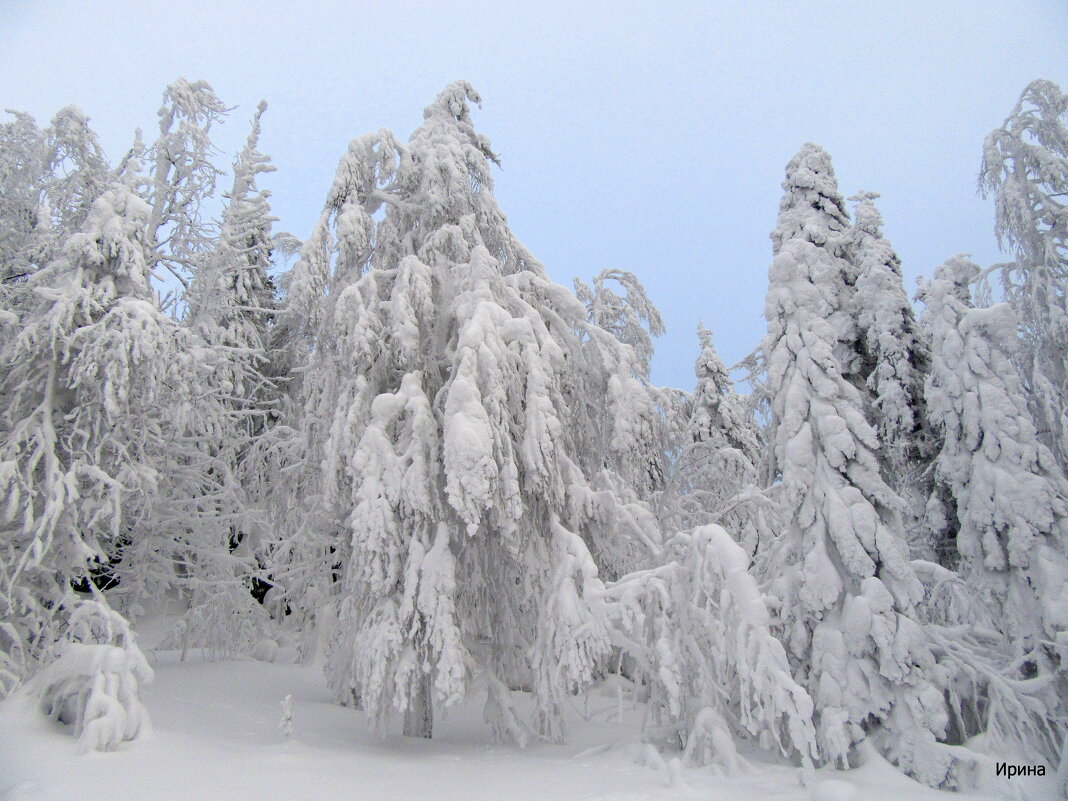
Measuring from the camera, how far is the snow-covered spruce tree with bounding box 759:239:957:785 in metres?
7.25

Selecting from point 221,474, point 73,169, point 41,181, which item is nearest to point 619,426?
point 221,474

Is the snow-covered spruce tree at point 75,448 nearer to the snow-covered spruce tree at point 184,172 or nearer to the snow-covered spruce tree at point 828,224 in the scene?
the snow-covered spruce tree at point 184,172

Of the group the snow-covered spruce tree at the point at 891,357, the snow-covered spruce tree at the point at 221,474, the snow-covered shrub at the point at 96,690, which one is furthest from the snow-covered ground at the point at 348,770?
the snow-covered spruce tree at the point at 891,357

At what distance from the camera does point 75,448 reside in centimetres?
833

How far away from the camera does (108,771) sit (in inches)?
230

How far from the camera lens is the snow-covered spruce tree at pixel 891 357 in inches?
436

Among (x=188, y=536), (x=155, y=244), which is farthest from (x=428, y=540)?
(x=155, y=244)

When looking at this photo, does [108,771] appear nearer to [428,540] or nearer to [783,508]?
[428,540]

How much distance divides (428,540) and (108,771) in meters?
3.68

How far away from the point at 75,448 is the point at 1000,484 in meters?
12.4

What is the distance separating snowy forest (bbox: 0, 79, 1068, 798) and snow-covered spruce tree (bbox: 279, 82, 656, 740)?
0.05 meters

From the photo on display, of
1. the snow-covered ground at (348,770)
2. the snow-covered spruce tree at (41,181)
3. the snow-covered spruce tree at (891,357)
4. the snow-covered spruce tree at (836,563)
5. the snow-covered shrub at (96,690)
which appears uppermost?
the snow-covered spruce tree at (41,181)

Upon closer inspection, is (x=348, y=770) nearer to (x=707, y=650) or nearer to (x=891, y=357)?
(x=707, y=650)

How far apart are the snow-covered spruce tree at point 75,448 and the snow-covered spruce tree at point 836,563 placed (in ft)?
25.6
